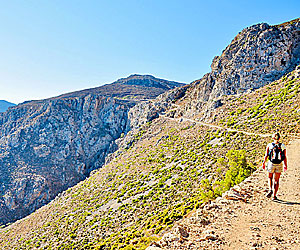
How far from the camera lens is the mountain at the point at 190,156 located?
804 inches

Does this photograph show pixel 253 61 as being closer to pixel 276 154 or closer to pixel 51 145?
pixel 276 154

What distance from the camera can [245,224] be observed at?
6195 mm

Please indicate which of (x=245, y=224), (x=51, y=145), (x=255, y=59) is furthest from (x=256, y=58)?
(x=51, y=145)

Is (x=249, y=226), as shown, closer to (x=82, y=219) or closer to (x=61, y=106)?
(x=82, y=219)

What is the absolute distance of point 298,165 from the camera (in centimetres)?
1023

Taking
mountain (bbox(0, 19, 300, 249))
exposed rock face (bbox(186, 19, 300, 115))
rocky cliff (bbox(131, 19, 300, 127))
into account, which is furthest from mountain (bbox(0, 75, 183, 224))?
exposed rock face (bbox(186, 19, 300, 115))

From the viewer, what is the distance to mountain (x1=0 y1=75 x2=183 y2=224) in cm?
6141

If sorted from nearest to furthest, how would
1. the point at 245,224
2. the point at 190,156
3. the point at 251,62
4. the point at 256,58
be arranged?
the point at 245,224 < the point at 190,156 < the point at 256,58 < the point at 251,62

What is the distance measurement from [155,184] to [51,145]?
2530 inches

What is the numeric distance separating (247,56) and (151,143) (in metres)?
28.7

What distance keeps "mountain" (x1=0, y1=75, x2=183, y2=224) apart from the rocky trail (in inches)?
2615

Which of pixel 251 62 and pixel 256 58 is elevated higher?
pixel 256 58

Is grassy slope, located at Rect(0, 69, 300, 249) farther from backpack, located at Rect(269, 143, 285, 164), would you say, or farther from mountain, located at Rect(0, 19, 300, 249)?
backpack, located at Rect(269, 143, 285, 164)

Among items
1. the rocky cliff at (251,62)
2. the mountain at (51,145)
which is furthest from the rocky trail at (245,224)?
the mountain at (51,145)
